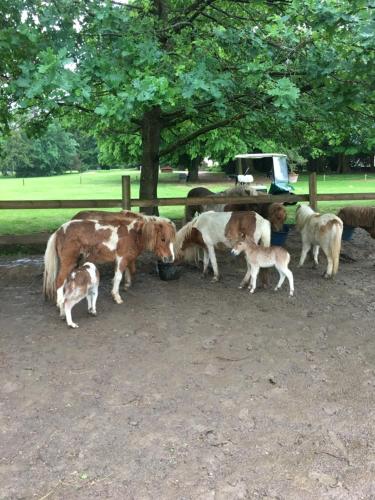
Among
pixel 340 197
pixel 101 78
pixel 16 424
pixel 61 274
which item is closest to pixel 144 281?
pixel 61 274

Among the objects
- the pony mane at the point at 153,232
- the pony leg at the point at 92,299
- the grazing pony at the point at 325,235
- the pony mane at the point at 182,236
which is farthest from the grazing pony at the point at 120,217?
the grazing pony at the point at 325,235

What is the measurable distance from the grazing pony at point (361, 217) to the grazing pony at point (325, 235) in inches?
52.6

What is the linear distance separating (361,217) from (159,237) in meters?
4.61

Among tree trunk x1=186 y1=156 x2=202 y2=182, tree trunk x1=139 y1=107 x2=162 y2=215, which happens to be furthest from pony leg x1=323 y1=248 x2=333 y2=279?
tree trunk x1=186 y1=156 x2=202 y2=182

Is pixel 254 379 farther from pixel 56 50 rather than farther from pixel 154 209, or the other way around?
pixel 154 209

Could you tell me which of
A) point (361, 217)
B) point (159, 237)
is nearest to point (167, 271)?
point (159, 237)

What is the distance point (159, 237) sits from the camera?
21.9 feet

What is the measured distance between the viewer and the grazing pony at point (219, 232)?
7.43m

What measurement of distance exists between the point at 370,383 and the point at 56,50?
15.7ft

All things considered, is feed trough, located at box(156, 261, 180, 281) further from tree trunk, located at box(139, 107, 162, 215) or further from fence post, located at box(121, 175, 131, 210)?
tree trunk, located at box(139, 107, 162, 215)

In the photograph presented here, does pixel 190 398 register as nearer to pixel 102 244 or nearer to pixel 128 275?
pixel 102 244

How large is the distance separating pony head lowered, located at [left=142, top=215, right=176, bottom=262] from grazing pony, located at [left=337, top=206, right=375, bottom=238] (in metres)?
4.31


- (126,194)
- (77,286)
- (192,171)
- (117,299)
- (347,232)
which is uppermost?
(192,171)

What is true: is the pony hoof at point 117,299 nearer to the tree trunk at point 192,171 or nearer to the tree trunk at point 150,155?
the tree trunk at point 150,155
